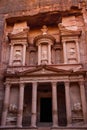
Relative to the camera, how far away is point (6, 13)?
17.3 meters

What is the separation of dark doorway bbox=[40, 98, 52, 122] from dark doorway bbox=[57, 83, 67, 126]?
993mm

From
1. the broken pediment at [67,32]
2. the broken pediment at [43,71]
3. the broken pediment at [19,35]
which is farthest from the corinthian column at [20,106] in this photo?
the broken pediment at [67,32]

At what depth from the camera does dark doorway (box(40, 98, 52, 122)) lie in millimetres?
14281

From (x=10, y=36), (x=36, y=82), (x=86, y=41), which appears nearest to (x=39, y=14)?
(x=10, y=36)

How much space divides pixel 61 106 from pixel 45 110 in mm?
1266

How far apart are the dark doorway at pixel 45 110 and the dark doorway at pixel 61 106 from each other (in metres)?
0.99

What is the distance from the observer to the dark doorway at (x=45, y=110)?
14.3 meters

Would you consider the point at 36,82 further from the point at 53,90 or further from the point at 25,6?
the point at 25,6

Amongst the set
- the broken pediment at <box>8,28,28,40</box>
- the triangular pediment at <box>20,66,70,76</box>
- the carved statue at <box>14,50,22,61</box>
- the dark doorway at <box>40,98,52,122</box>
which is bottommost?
the dark doorway at <box>40,98,52,122</box>

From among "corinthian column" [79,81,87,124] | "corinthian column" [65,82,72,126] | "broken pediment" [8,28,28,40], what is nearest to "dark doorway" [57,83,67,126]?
"corinthian column" [65,82,72,126]

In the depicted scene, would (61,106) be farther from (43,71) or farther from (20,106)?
(20,106)

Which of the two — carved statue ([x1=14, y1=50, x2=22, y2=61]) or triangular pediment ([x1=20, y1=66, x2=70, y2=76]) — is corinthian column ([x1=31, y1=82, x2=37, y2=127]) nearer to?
triangular pediment ([x1=20, y1=66, x2=70, y2=76])

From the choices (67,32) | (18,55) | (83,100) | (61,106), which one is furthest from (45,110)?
(67,32)

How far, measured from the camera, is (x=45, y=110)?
48.1 feet
